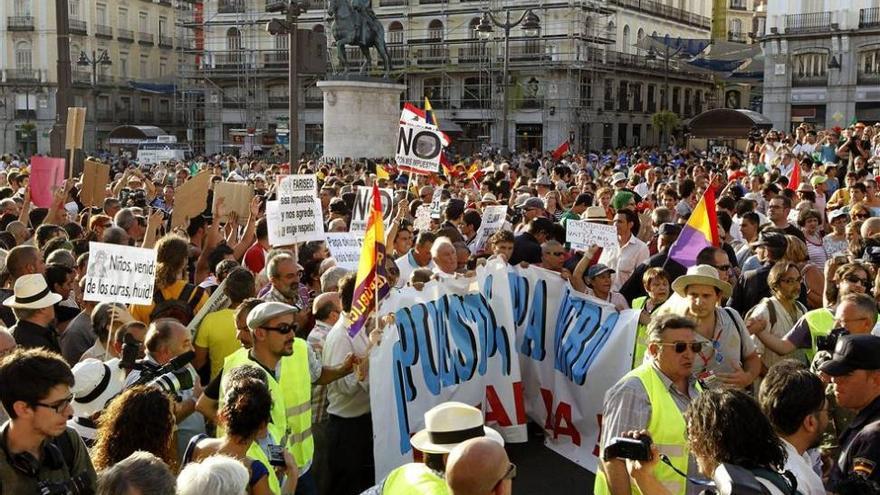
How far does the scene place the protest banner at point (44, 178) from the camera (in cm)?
1145

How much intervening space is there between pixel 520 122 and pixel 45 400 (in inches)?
1937

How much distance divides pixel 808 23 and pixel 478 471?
149ft

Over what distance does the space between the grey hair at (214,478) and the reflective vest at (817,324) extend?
3.83 m

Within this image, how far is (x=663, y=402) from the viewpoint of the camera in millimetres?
4430

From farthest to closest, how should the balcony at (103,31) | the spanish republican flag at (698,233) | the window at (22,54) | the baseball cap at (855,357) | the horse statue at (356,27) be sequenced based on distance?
the balcony at (103,31) → the window at (22,54) → the horse statue at (356,27) → the spanish republican flag at (698,233) → the baseball cap at (855,357)

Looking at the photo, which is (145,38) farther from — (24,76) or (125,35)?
(24,76)

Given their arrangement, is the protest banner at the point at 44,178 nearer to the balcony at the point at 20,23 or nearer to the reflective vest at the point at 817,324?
the reflective vest at the point at 817,324

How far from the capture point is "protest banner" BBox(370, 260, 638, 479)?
6355 mm

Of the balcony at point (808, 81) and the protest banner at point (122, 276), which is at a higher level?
the balcony at point (808, 81)

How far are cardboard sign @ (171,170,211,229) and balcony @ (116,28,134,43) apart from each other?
60.7 meters

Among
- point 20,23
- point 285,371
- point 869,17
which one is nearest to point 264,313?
point 285,371

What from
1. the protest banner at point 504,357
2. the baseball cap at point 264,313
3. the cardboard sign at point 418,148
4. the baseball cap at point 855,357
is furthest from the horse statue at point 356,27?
the baseball cap at point 855,357

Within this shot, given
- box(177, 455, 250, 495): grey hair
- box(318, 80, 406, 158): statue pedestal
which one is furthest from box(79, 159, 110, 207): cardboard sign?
box(318, 80, 406, 158): statue pedestal

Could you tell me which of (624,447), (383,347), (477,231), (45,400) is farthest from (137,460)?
(477,231)
